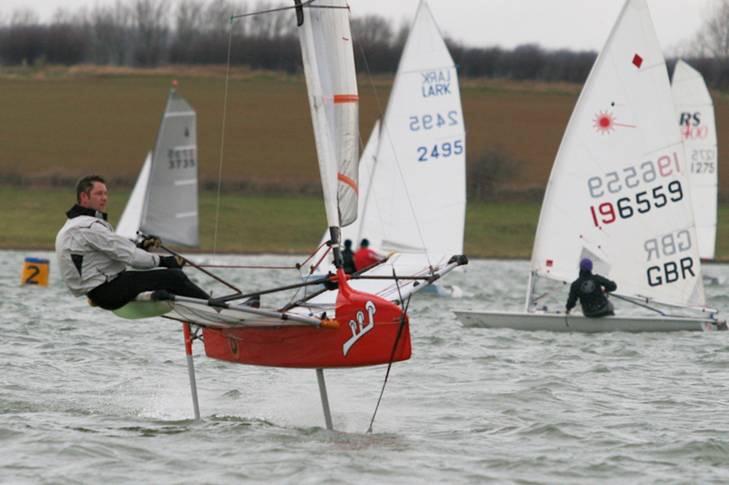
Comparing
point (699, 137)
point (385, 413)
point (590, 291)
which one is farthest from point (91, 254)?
point (699, 137)

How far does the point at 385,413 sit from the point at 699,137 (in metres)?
21.8

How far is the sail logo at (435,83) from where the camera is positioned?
24.4 m

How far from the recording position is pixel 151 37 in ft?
258

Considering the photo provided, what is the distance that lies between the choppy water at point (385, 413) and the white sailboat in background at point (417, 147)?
25.4ft

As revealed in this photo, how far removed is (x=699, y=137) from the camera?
30953 millimetres

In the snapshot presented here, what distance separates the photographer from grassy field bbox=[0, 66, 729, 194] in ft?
184

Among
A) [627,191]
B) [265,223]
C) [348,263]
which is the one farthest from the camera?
[265,223]

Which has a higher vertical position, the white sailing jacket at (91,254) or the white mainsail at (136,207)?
the white sailing jacket at (91,254)

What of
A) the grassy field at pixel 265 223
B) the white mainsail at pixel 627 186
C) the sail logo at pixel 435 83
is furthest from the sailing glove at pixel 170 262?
the grassy field at pixel 265 223

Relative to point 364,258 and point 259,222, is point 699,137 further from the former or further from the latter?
point 259,222

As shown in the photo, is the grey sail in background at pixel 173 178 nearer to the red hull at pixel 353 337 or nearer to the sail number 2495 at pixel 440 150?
the sail number 2495 at pixel 440 150

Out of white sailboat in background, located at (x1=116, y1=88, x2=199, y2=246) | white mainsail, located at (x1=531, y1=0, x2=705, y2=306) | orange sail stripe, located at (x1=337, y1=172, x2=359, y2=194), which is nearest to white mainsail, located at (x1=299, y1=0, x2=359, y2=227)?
orange sail stripe, located at (x1=337, y1=172, x2=359, y2=194)

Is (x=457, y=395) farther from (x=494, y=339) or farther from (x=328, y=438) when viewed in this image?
(x=494, y=339)

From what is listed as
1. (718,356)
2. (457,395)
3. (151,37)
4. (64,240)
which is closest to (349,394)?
(457,395)
